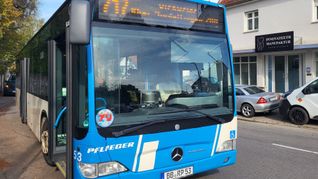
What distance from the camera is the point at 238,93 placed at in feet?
46.3

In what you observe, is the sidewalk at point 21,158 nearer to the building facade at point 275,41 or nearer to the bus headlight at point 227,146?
the bus headlight at point 227,146

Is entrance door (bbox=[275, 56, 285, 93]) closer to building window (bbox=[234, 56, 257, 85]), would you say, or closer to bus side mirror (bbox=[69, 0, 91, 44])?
building window (bbox=[234, 56, 257, 85])

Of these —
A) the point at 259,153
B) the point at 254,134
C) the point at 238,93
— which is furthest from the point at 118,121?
the point at 238,93

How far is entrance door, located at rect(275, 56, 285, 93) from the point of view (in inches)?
770

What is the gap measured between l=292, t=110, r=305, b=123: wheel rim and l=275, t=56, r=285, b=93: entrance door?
884 cm

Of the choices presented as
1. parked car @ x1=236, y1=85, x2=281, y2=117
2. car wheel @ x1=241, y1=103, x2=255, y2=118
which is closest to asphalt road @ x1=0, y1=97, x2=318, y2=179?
parked car @ x1=236, y1=85, x2=281, y2=117

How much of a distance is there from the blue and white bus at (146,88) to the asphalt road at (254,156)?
107cm

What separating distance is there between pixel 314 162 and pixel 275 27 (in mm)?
14687

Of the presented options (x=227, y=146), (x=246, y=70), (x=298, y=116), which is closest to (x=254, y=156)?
(x=227, y=146)

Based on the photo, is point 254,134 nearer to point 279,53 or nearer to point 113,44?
point 113,44

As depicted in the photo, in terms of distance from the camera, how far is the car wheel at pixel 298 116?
1088cm

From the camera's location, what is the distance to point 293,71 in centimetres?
1900

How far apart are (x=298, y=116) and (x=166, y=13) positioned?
28.1ft

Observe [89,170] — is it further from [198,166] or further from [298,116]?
[298,116]
